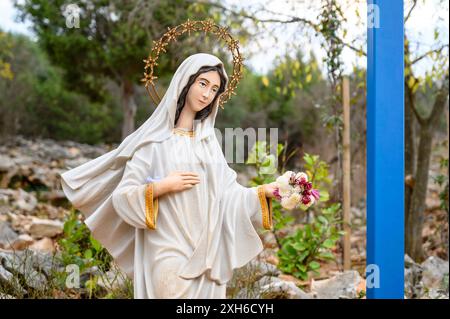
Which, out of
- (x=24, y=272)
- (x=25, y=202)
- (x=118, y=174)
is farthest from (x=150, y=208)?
(x=25, y=202)

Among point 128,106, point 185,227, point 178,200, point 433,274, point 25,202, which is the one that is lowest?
point 433,274

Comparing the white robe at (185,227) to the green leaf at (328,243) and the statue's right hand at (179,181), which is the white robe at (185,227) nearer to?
the statue's right hand at (179,181)

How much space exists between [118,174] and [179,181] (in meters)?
0.35

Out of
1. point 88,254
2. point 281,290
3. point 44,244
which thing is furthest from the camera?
point 44,244

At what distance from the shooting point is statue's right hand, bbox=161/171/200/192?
216 centimetres

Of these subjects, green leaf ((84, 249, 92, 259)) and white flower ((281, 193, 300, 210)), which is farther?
green leaf ((84, 249, 92, 259))

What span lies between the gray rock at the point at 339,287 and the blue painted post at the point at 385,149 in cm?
133

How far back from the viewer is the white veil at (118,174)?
2326 mm

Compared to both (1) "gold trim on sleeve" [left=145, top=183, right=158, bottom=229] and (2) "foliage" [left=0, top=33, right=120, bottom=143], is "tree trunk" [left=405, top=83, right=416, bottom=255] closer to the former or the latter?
(1) "gold trim on sleeve" [left=145, top=183, right=158, bottom=229]

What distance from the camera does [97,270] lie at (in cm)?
391

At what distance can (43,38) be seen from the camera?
37.3 feet

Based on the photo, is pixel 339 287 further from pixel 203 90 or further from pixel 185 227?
pixel 203 90

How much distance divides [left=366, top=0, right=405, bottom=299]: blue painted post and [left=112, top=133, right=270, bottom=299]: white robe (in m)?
0.61

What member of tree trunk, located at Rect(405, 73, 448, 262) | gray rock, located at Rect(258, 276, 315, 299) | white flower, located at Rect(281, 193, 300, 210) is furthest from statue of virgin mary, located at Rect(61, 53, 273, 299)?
tree trunk, located at Rect(405, 73, 448, 262)
